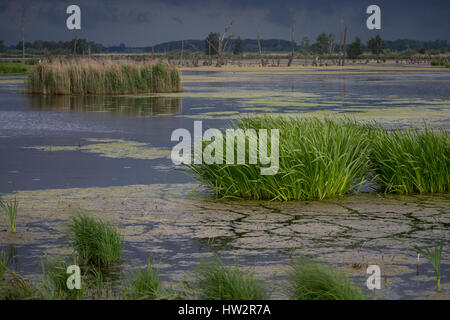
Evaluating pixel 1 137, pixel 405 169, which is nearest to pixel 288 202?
pixel 405 169

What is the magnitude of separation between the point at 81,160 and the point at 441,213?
6565 mm

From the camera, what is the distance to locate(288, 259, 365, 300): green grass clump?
15.5 ft

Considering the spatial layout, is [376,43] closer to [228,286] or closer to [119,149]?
[119,149]

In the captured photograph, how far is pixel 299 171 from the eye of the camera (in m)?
8.55

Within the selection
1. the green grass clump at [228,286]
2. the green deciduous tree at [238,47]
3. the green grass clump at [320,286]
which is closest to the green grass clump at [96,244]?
the green grass clump at [228,286]

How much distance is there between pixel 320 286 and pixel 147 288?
4.11ft

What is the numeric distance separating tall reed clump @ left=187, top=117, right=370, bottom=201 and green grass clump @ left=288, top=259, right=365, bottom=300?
336 cm

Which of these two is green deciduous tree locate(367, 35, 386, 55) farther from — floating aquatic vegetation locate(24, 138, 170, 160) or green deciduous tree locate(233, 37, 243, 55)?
floating aquatic vegetation locate(24, 138, 170, 160)

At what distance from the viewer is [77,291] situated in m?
5.09

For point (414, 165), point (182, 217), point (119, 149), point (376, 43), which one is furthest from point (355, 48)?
point (182, 217)

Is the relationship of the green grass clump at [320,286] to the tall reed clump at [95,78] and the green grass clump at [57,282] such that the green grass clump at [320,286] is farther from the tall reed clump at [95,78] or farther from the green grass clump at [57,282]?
the tall reed clump at [95,78]

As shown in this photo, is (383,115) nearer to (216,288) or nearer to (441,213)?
(441,213)

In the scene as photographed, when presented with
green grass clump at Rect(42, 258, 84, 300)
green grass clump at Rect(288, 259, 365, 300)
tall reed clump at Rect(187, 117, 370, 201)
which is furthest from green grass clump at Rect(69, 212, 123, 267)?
tall reed clump at Rect(187, 117, 370, 201)

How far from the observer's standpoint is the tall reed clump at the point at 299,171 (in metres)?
8.63
